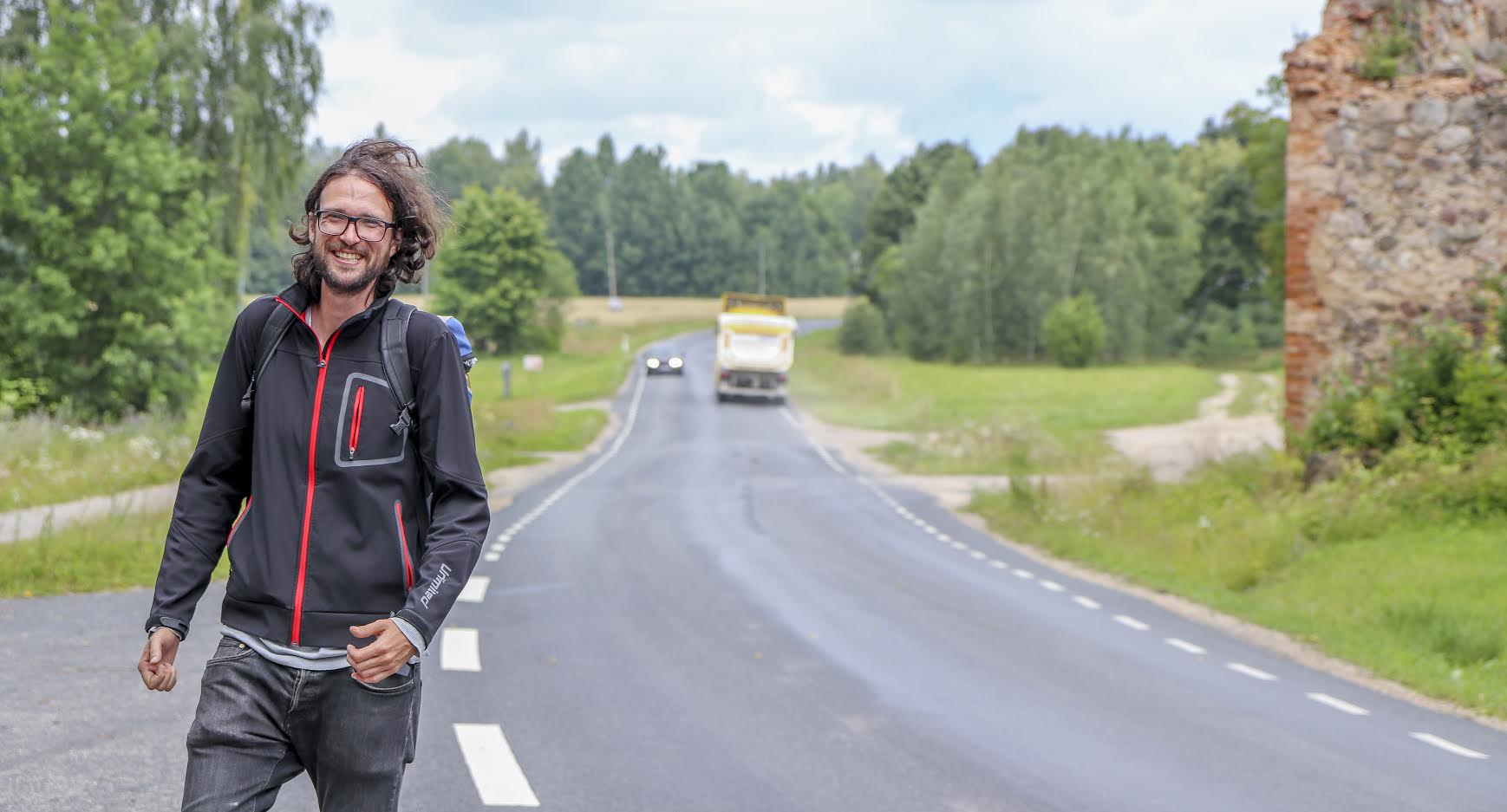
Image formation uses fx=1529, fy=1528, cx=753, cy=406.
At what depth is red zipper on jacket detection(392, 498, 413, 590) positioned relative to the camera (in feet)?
10.7

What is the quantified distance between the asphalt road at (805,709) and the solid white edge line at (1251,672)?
0.22 ft

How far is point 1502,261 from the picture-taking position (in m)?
17.3

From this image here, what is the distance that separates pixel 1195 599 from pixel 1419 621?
2.84m

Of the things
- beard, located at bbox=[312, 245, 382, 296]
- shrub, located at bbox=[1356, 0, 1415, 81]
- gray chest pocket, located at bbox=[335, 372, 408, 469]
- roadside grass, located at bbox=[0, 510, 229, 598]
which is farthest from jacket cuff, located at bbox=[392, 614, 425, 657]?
shrub, located at bbox=[1356, 0, 1415, 81]

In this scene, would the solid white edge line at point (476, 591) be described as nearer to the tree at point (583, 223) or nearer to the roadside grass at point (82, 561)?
the roadside grass at point (82, 561)

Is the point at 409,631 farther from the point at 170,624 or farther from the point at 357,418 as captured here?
the point at 170,624

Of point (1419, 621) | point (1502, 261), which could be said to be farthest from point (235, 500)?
point (1502, 261)

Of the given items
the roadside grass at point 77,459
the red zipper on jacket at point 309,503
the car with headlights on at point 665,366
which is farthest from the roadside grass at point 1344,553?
the car with headlights on at point 665,366

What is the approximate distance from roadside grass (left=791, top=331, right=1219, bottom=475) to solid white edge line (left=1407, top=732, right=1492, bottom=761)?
22319mm

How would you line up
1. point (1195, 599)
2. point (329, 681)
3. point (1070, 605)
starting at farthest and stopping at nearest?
point (1195, 599), point (1070, 605), point (329, 681)

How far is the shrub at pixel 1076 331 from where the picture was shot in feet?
287

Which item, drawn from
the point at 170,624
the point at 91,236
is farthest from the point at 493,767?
the point at 91,236

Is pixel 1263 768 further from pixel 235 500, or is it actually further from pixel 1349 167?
pixel 1349 167

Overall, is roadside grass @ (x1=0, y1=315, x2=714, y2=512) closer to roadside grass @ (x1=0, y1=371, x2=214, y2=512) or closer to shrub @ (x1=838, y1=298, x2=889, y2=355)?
roadside grass @ (x1=0, y1=371, x2=214, y2=512)
